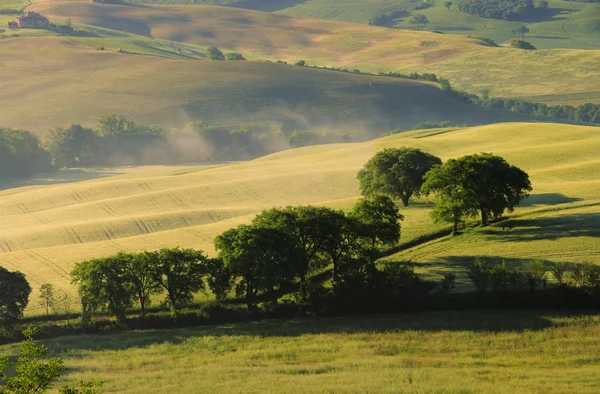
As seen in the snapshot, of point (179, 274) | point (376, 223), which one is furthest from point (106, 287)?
point (376, 223)

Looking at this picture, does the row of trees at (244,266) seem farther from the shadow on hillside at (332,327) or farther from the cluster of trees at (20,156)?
the cluster of trees at (20,156)

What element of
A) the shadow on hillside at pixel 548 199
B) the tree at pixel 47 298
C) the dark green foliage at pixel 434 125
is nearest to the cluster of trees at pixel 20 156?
the dark green foliage at pixel 434 125

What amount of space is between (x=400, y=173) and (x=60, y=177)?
8000 cm

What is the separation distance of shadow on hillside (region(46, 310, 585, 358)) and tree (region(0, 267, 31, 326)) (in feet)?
16.2

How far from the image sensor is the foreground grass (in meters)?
35.6

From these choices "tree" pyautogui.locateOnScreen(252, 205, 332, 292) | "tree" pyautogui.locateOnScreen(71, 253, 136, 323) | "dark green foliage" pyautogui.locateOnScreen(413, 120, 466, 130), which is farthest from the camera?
"dark green foliage" pyautogui.locateOnScreen(413, 120, 466, 130)

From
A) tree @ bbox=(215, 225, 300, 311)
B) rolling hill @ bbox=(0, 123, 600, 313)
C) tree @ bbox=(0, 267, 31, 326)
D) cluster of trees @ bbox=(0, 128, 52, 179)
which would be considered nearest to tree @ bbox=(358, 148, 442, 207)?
rolling hill @ bbox=(0, 123, 600, 313)

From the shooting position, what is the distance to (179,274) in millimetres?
51031

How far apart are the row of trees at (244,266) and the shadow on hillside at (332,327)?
247 centimetres

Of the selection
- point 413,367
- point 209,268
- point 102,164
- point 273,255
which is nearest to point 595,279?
point 413,367

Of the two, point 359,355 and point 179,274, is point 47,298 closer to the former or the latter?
point 179,274

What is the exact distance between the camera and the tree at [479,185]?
6216cm

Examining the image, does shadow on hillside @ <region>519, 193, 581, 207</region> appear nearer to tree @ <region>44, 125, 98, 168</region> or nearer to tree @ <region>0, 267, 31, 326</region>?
tree @ <region>0, 267, 31, 326</region>

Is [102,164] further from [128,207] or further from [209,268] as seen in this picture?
[209,268]
